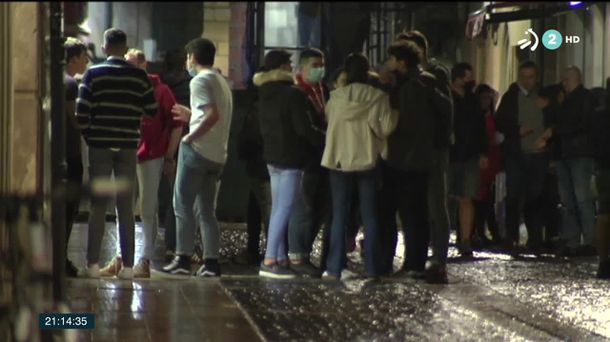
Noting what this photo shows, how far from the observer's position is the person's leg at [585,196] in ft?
47.8

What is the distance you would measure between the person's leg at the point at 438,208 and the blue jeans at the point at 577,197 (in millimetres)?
3139

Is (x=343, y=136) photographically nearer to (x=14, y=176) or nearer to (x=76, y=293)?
(x=76, y=293)

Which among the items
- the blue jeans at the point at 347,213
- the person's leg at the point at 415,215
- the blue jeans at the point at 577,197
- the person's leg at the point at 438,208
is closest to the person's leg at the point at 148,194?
the blue jeans at the point at 347,213

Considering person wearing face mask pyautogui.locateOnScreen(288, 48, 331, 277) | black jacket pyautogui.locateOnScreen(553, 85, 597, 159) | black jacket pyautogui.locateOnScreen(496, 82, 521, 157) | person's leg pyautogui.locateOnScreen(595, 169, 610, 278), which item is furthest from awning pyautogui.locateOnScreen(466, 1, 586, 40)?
person wearing face mask pyautogui.locateOnScreen(288, 48, 331, 277)

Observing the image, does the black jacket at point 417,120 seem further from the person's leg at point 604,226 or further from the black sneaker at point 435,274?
the person's leg at point 604,226

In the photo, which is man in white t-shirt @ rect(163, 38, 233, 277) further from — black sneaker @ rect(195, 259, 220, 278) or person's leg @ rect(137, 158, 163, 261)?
person's leg @ rect(137, 158, 163, 261)

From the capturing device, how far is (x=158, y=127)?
11.7m

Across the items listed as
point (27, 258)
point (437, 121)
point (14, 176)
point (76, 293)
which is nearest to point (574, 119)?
point (437, 121)

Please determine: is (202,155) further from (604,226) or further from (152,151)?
(604,226)

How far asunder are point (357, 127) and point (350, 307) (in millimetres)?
1867

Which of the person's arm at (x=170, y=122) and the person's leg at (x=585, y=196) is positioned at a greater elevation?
the person's arm at (x=170, y=122)

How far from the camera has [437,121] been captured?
11719mm

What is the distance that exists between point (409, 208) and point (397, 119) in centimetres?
73
